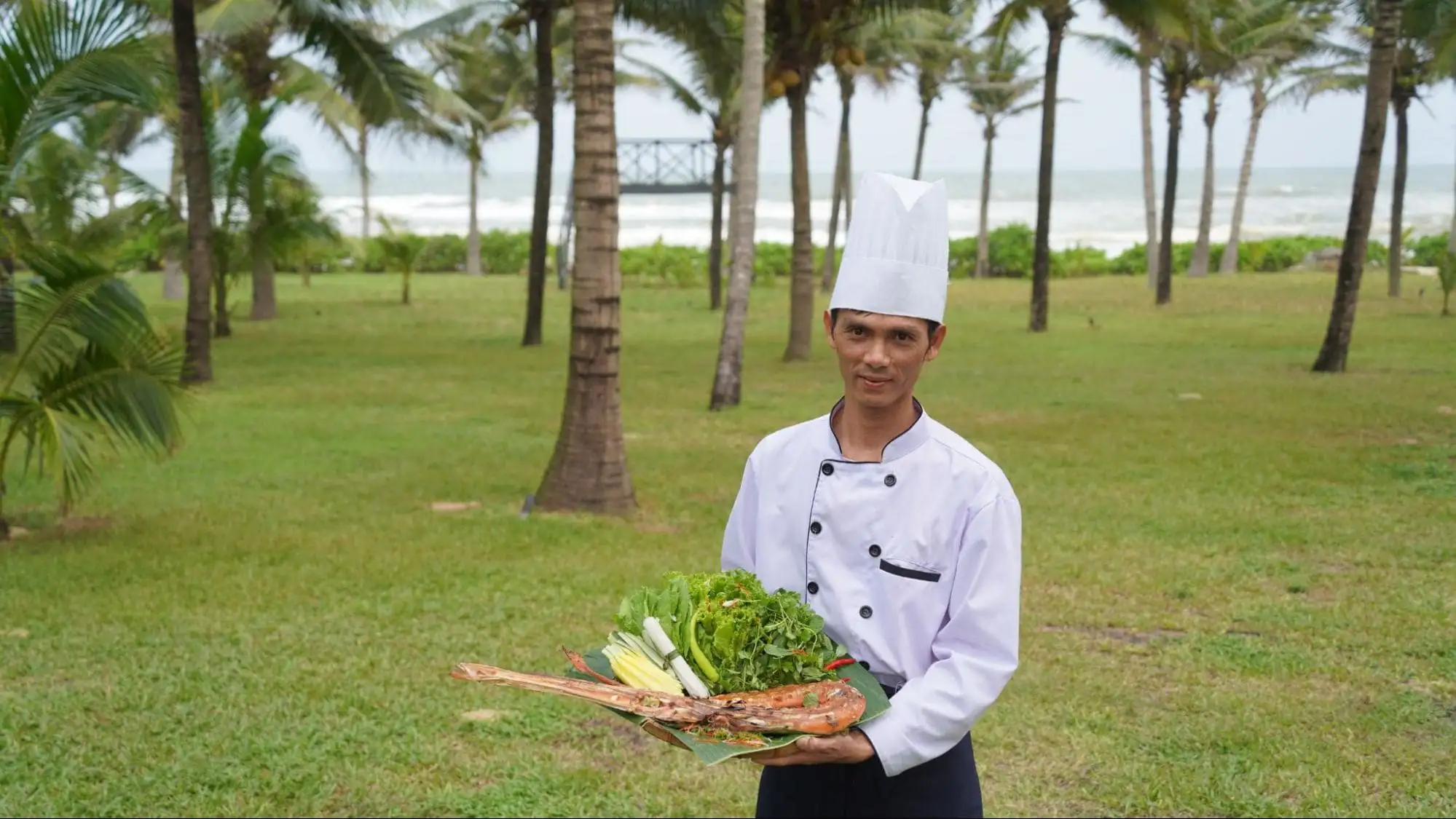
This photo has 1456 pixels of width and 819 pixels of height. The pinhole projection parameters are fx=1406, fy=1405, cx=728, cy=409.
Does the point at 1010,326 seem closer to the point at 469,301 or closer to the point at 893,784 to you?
the point at 469,301

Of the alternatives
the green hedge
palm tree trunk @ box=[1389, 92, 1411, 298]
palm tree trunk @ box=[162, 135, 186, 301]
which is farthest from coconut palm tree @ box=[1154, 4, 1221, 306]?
palm tree trunk @ box=[162, 135, 186, 301]

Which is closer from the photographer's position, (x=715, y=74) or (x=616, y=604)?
(x=616, y=604)

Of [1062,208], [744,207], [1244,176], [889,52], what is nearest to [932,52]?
[889,52]

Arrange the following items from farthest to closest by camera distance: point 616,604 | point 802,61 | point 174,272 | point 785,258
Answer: point 785,258 → point 174,272 → point 802,61 → point 616,604

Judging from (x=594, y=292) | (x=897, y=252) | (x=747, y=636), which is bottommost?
(x=747, y=636)

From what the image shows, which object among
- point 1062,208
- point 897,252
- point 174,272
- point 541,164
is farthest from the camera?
point 1062,208

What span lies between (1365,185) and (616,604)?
11.8 meters

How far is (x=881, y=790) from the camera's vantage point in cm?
258

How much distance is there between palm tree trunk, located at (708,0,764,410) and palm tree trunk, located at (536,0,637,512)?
16.9ft

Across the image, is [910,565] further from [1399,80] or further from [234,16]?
[1399,80]

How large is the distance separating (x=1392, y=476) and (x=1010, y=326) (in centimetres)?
1477

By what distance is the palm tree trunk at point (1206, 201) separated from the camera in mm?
37906

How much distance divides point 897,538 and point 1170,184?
93.5 feet

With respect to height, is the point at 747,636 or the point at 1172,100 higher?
the point at 1172,100
